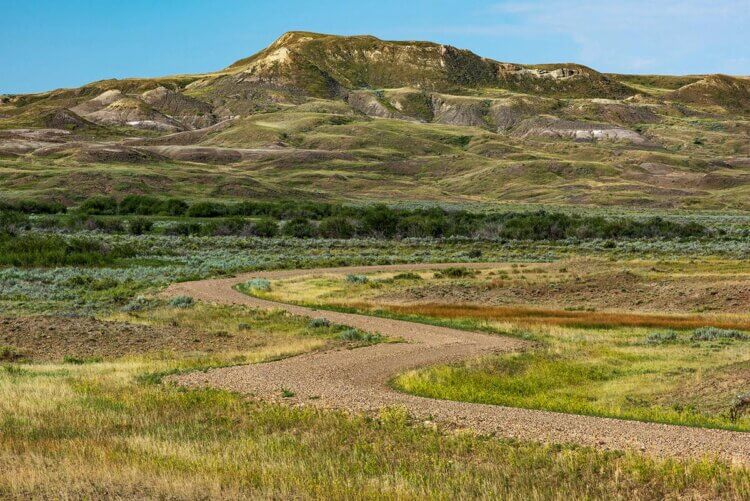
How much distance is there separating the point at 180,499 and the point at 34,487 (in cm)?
221

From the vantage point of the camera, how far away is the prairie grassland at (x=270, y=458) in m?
12.4

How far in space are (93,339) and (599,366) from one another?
18180 mm

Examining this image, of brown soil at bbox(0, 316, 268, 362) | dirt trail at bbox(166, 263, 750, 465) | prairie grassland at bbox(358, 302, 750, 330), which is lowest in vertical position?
prairie grassland at bbox(358, 302, 750, 330)

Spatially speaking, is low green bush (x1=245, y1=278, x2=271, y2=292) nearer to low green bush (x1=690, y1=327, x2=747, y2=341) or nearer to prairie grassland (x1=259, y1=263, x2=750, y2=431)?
prairie grassland (x1=259, y1=263, x2=750, y2=431)

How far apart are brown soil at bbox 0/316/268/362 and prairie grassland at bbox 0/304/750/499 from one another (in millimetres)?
10593

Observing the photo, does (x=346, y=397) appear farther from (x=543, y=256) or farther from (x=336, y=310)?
(x=543, y=256)

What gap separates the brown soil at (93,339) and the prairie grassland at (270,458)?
10.6 metres

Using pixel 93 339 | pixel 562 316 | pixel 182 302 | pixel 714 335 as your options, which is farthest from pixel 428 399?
pixel 182 302

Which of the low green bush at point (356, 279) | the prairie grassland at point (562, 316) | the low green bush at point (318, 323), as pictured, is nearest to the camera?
the low green bush at point (318, 323)

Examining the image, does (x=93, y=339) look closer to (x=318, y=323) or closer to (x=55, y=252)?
(x=318, y=323)

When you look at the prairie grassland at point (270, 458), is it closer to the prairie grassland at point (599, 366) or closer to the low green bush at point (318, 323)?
the prairie grassland at point (599, 366)

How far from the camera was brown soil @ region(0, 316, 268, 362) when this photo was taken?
30.8 meters

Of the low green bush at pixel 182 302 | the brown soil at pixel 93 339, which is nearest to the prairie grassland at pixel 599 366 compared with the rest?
the low green bush at pixel 182 302

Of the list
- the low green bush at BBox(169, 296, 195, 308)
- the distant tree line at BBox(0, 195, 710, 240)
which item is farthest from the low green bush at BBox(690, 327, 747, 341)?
the distant tree line at BBox(0, 195, 710, 240)
